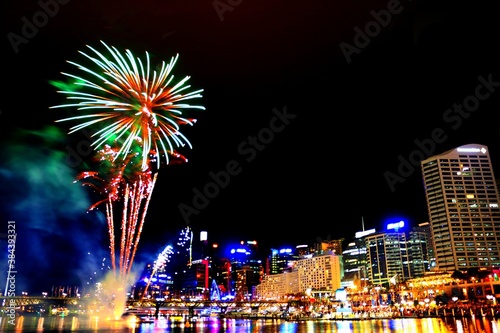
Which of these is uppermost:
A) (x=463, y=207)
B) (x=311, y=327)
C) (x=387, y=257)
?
(x=463, y=207)

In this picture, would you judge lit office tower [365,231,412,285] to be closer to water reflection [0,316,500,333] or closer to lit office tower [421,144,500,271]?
lit office tower [421,144,500,271]

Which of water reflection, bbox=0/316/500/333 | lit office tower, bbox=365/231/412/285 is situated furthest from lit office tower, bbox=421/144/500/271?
water reflection, bbox=0/316/500/333

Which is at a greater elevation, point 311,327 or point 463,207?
point 463,207

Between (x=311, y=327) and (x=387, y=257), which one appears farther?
(x=387, y=257)

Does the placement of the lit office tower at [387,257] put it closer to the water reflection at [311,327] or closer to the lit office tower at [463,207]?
the lit office tower at [463,207]

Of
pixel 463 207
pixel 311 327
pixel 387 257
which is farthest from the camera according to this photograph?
pixel 387 257

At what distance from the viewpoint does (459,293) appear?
122938 mm

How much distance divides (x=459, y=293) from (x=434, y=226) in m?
34.4

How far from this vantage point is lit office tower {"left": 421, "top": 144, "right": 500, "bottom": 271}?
14238 centimetres

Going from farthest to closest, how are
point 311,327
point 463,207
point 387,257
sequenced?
point 387,257 → point 463,207 → point 311,327

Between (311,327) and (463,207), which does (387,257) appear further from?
(311,327)

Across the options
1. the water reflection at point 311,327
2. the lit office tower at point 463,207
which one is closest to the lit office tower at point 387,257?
the lit office tower at point 463,207

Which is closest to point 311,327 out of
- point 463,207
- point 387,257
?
point 463,207

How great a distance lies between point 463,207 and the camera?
150750 millimetres
